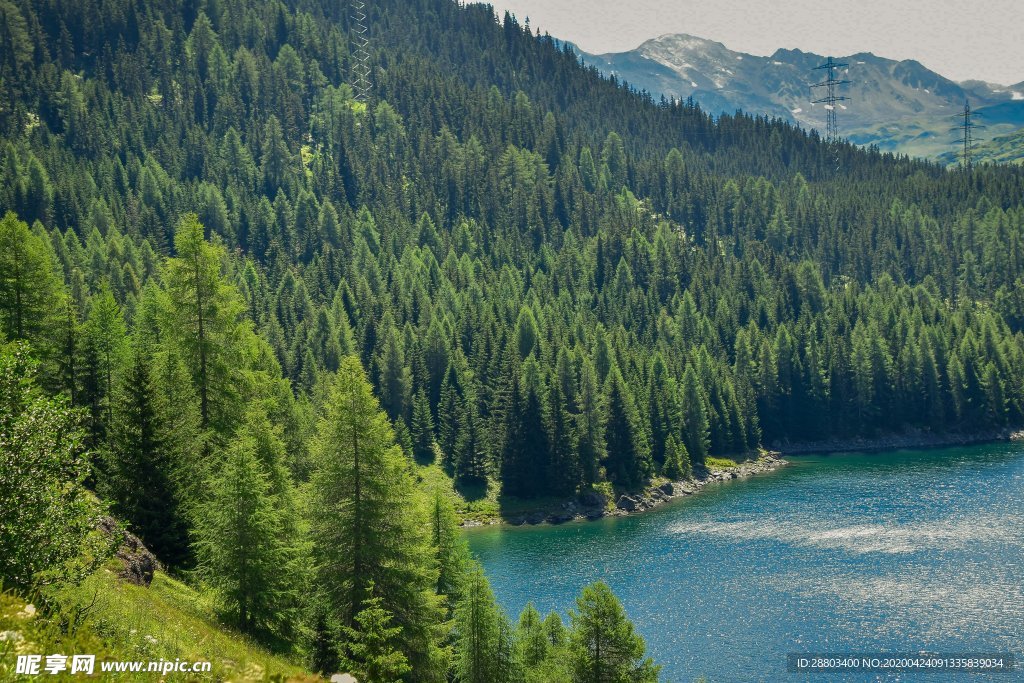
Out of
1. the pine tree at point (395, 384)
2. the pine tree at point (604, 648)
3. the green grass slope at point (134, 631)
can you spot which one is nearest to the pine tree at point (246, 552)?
the green grass slope at point (134, 631)

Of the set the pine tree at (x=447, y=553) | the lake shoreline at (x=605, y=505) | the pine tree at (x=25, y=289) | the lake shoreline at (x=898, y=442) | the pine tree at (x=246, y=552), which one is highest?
the pine tree at (x=25, y=289)

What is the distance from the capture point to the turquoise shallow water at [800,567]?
6462 centimetres

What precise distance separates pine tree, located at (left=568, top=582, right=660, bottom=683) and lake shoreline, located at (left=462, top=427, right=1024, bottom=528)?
63736 mm

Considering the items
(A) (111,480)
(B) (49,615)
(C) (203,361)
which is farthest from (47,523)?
(C) (203,361)

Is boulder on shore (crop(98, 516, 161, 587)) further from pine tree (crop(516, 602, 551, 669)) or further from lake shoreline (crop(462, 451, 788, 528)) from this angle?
lake shoreline (crop(462, 451, 788, 528))

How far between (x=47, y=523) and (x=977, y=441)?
145 meters

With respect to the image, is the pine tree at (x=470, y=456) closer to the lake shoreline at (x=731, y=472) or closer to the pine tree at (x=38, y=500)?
the lake shoreline at (x=731, y=472)

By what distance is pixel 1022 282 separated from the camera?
191m

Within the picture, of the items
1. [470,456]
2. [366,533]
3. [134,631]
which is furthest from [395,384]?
[134,631]

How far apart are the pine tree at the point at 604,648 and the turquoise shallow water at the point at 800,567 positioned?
20.4 meters

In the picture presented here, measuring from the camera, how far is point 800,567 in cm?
8125

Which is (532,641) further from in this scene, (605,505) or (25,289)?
(605,505)

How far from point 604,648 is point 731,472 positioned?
87.2 metres

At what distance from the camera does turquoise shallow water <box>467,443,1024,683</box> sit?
64.6 m
